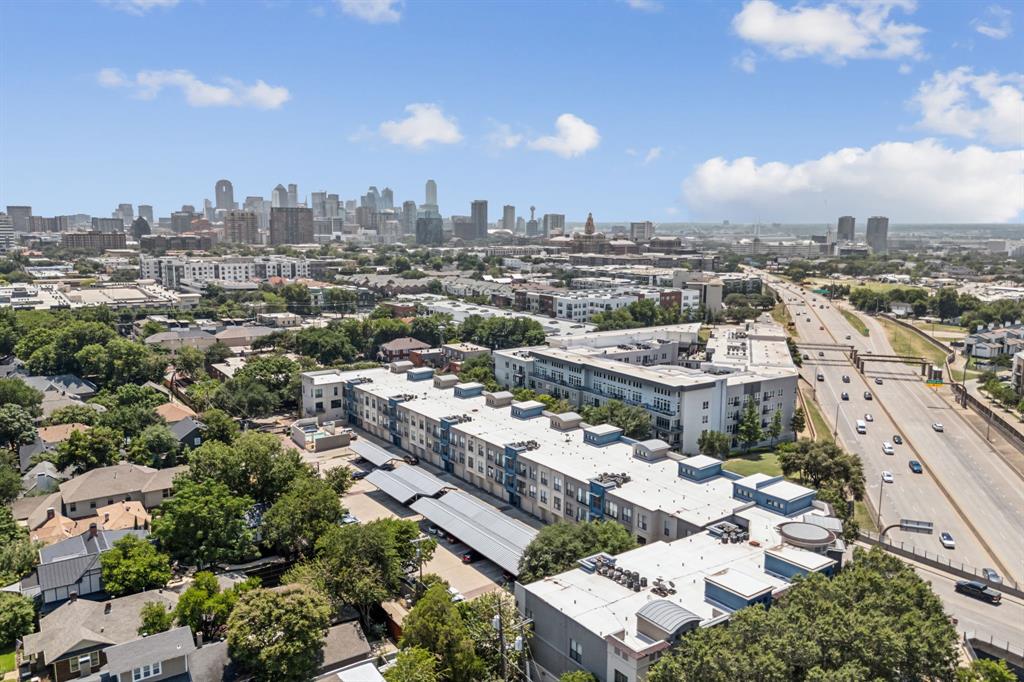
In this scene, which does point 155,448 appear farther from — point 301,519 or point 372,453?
point 301,519

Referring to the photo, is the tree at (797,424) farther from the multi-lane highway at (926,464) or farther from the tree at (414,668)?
the tree at (414,668)

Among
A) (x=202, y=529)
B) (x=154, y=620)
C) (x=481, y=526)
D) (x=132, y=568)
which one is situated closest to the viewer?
(x=154, y=620)

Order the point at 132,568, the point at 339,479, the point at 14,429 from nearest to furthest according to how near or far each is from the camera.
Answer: the point at 132,568, the point at 339,479, the point at 14,429

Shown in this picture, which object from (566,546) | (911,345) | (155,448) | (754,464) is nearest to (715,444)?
(754,464)

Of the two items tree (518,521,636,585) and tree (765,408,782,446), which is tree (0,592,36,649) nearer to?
tree (518,521,636,585)

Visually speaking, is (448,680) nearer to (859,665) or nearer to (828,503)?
(859,665)

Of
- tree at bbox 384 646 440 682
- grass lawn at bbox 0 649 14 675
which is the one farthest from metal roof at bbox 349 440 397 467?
tree at bbox 384 646 440 682
